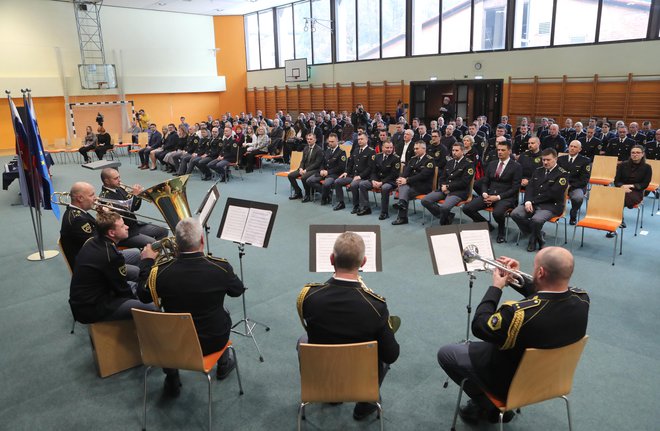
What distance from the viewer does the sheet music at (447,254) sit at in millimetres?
3385

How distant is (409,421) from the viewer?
3.14 m

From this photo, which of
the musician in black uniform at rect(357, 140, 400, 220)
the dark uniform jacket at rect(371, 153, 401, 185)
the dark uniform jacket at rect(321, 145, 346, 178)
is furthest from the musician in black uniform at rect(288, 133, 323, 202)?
the dark uniform jacket at rect(371, 153, 401, 185)

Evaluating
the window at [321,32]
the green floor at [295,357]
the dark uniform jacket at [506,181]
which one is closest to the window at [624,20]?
the green floor at [295,357]

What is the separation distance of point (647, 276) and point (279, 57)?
63.6 ft

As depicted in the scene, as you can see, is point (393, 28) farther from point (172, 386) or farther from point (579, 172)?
point (172, 386)

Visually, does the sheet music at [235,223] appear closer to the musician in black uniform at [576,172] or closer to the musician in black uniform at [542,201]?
the musician in black uniform at [542,201]

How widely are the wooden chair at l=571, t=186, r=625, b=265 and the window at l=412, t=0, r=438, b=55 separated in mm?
11103

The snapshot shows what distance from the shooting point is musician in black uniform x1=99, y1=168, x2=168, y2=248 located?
5465mm

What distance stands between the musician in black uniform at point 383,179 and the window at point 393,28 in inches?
395

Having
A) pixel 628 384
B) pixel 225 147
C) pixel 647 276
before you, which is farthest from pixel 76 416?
pixel 225 147

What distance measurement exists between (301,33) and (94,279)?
1899cm

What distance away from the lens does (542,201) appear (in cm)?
643

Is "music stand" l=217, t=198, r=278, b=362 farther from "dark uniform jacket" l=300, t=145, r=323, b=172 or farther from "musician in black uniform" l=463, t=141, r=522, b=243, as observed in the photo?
"dark uniform jacket" l=300, t=145, r=323, b=172

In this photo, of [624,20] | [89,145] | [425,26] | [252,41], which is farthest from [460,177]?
[252,41]
